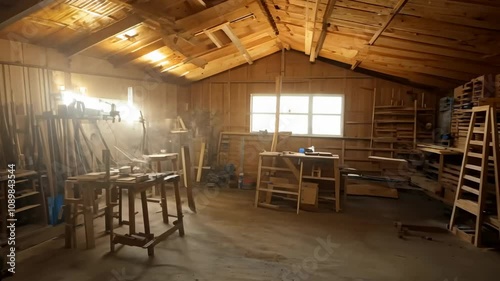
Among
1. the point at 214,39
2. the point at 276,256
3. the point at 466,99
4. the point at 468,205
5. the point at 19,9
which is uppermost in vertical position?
the point at 214,39

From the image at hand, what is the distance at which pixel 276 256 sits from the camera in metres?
3.29

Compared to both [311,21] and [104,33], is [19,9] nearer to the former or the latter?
[104,33]

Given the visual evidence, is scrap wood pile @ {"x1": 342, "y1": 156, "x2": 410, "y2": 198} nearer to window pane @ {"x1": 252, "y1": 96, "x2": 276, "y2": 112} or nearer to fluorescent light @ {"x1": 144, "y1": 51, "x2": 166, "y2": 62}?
window pane @ {"x1": 252, "y1": 96, "x2": 276, "y2": 112}

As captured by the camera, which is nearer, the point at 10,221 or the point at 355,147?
the point at 10,221

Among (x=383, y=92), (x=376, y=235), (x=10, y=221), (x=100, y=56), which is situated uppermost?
(x=100, y=56)

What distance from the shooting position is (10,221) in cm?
334

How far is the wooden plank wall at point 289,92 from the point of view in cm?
667

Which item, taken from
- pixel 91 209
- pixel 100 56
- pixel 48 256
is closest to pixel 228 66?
pixel 100 56

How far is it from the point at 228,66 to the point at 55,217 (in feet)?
15.4

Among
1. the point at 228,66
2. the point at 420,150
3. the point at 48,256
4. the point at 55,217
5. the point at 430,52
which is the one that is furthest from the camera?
the point at 228,66

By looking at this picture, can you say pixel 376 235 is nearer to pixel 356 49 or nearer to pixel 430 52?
pixel 430 52

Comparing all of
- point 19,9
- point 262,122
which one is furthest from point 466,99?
point 19,9

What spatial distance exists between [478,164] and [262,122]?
4327mm

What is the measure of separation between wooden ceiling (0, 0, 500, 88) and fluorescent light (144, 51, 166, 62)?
0.06 feet
